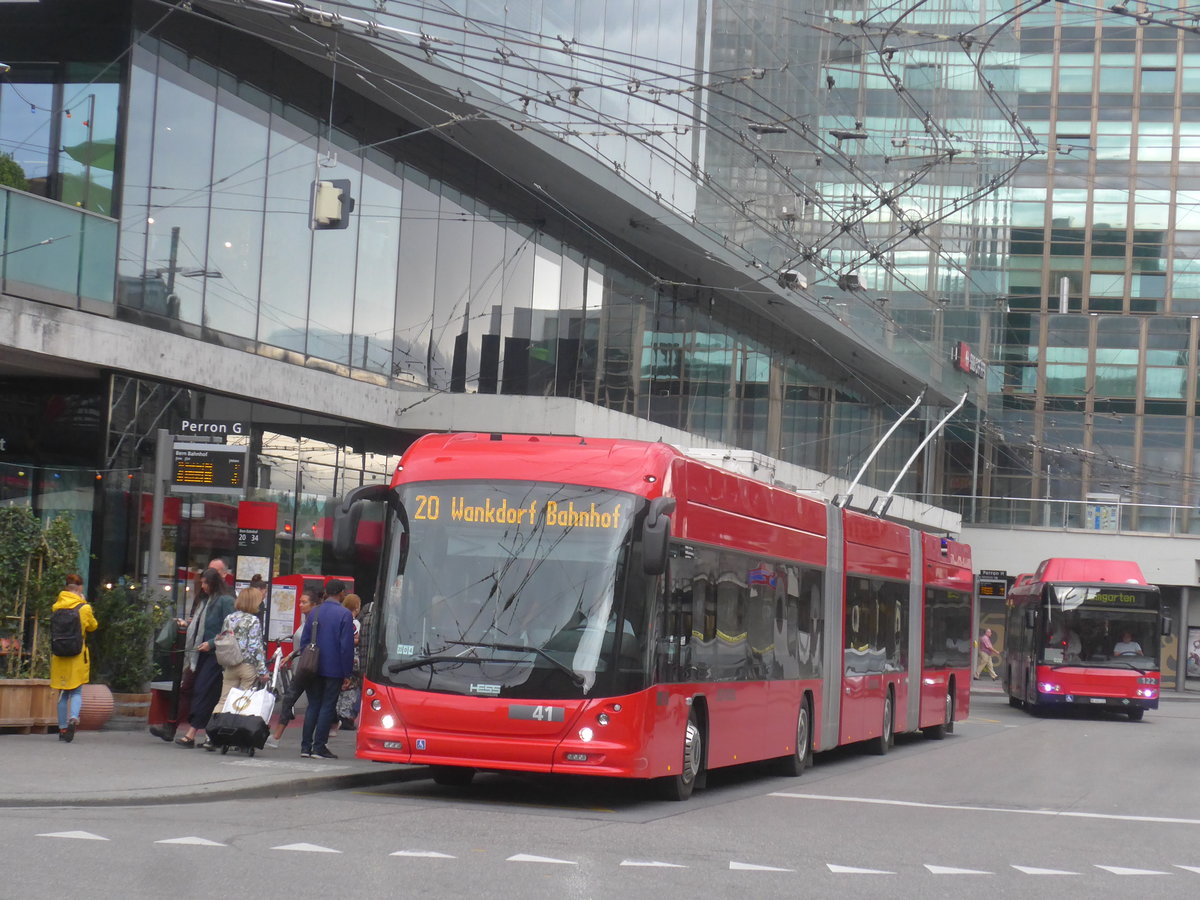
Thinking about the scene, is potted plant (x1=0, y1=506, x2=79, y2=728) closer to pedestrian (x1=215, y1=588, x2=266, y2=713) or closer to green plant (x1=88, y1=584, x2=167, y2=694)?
green plant (x1=88, y1=584, x2=167, y2=694)

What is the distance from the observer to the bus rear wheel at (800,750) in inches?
707

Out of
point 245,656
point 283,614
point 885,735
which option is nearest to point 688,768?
point 245,656

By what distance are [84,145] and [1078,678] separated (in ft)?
72.4

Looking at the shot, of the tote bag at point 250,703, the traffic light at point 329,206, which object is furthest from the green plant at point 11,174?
the tote bag at point 250,703

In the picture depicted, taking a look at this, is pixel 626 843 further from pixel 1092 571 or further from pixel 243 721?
pixel 1092 571

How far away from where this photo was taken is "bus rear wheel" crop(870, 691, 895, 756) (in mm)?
22078

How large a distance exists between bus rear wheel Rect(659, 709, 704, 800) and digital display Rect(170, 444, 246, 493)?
17.7ft

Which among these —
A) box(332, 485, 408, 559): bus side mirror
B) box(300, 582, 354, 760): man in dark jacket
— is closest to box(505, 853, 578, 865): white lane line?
box(332, 485, 408, 559): bus side mirror

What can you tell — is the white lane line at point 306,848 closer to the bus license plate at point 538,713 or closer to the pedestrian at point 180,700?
the bus license plate at point 538,713

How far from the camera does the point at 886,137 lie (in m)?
45.0

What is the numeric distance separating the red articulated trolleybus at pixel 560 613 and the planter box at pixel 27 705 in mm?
4576

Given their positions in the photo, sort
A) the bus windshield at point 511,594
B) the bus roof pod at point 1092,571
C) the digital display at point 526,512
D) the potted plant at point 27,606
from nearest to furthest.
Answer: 1. the bus windshield at point 511,594
2. the digital display at point 526,512
3. the potted plant at point 27,606
4. the bus roof pod at point 1092,571

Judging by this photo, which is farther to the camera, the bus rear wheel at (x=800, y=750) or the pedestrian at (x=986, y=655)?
the pedestrian at (x=986, y=655)

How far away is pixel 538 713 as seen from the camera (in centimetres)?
1281
